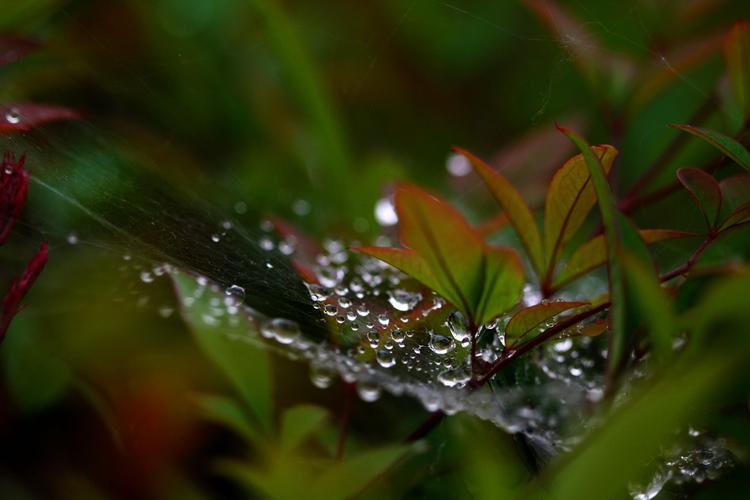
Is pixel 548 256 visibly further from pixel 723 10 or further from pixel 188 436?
pixel 723 10

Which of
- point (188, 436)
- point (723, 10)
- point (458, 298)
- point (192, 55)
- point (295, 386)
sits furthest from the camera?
point (723, 10)

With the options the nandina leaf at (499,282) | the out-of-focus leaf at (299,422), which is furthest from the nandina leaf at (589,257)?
the out-of-focus leaf at (299,422)

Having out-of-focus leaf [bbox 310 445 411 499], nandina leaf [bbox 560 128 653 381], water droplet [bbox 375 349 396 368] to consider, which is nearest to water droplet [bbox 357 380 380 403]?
water droplet [bbox 375 349 396 368]

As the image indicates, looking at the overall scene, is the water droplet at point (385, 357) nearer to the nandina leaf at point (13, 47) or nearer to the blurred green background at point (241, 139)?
the blurred green background at point (241, 139)

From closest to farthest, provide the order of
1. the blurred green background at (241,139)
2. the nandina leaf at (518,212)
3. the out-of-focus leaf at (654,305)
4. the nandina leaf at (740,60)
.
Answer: the out-of-focus leaf at (654,305) → the nandina leaf at (518,212) → the nandina leaf at (740,60) → the blurred green background at (241,139)

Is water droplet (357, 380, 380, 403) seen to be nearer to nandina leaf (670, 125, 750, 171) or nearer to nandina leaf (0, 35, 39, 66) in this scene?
nandina leaf (670, 125, 750, 171)

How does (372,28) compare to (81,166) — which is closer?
(81,166)

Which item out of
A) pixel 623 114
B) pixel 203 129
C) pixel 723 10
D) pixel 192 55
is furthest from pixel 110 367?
pixel 723 10

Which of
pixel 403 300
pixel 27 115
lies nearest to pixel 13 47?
pixel 27 115
